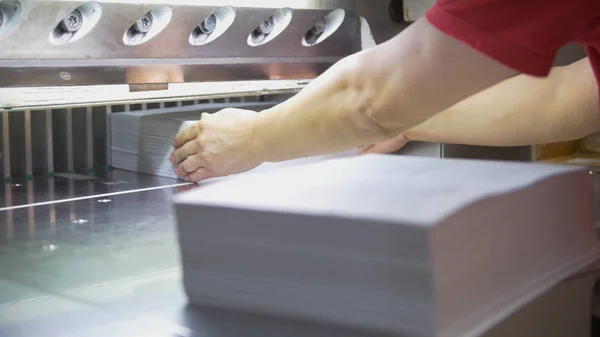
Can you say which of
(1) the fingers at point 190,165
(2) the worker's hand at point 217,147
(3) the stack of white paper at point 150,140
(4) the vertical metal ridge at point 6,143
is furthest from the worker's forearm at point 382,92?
(4) the vertical metal ridge at point 6,143

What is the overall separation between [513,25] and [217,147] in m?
0.90

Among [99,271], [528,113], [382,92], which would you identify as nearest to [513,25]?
[382,92]

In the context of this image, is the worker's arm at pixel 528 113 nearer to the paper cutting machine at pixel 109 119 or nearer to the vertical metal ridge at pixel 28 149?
the paper cutting machine at pixel 109 119

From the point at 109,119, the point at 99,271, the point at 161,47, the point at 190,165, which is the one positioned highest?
the point at 161,47

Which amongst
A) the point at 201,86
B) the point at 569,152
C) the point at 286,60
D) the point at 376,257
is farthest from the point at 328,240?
the point at 569,152

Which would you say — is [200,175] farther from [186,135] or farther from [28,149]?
[28,149]

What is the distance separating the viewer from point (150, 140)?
6.07ft

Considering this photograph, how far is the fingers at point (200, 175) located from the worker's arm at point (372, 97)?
0.16 m

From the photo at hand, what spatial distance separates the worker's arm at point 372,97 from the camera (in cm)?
82

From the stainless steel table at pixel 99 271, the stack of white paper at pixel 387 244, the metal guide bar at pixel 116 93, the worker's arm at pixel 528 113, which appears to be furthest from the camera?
the metal guide bar at pixel 116 93

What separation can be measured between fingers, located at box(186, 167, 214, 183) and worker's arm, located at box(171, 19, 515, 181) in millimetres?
157

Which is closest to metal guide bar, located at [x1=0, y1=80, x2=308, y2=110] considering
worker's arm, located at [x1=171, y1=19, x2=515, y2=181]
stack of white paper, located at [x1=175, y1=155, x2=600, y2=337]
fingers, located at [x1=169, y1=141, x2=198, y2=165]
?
fingers, located at [x1=169, y1=141, x2=198, y2=165]

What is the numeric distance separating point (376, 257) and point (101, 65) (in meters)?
0.99

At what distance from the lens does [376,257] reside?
71 cm
